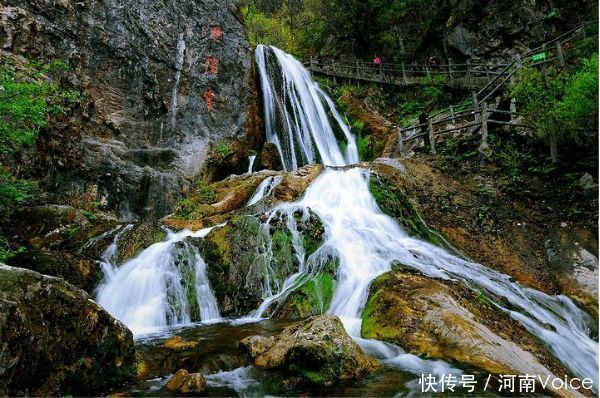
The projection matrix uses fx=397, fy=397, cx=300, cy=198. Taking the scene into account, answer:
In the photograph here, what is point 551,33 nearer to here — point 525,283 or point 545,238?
point 545,238

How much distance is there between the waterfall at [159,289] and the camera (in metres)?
6.88

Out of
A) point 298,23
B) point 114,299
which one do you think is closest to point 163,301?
point 114,299

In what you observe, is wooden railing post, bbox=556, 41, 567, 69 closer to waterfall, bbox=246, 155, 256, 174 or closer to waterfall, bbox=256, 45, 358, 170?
waterfall, bbox=256, 45, 358, 170

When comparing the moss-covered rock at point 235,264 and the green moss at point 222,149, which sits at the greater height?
the green moss at point 222,149

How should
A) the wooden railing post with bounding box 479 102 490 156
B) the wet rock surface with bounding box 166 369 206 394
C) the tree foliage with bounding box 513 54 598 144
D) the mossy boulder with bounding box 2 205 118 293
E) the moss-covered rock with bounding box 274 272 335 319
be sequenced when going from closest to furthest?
the wet rock surface with bounding box 166 369 206 394 → the moss-covered rock with bounding box 274 272 335 319 → the mossy boulder with bounding box 2 205 118 293 → the tree foliage with bounding box 513 54 598 144 → the wooden railing post with bounding box 479 102 490 156

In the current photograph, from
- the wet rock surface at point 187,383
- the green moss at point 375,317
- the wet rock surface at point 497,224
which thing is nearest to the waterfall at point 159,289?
the wet rock surface at point 187,383

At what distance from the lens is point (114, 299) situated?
721 centimetres

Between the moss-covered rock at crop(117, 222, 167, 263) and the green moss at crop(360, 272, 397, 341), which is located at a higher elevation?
the moss-covered rock at crop(117, 222, 167, 263)

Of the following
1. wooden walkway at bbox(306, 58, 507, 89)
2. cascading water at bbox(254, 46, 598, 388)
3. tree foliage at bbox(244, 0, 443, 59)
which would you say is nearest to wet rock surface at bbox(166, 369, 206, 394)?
cascading water at bbox(254, 46, 598, 388)

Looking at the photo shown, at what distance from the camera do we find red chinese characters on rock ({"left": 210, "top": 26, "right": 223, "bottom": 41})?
17.4m

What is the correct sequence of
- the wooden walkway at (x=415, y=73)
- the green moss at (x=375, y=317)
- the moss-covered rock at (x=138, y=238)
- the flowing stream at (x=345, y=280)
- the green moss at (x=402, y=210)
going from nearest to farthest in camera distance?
the green moss at (x=375, y=317), the flowing stream at (x=345, y=280), the moss-covered rock at (x=138, y=238), the green moss at (x=402, y=210), the wooden walkway at (x=415, y=73)

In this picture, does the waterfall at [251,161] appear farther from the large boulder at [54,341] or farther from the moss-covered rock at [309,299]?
the large boulder at [54,341]

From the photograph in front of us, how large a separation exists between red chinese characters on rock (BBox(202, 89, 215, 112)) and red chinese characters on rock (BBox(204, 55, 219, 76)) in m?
0.95

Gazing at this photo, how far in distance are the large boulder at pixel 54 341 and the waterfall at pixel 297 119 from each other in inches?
512
